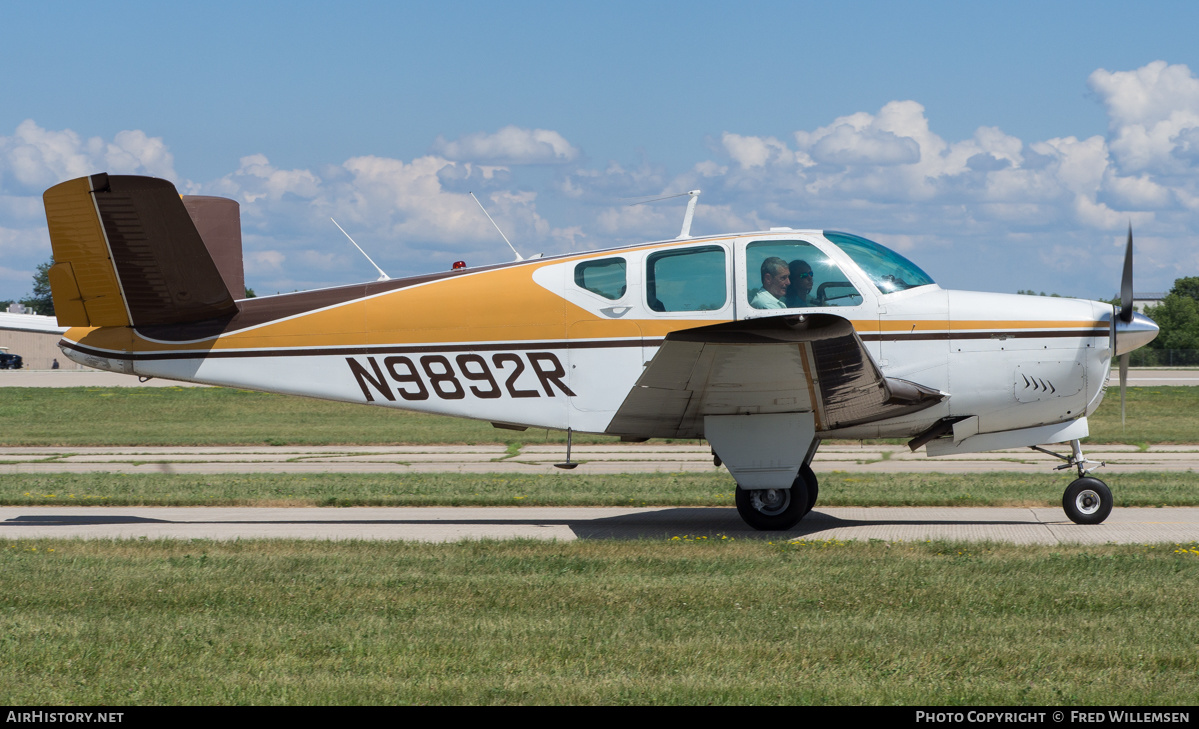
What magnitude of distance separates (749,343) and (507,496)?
525 cm

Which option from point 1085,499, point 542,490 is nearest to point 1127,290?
point 1085,499

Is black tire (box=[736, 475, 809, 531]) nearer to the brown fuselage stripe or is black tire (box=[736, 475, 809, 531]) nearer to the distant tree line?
the brown fuselage stripe

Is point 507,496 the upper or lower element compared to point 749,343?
lower

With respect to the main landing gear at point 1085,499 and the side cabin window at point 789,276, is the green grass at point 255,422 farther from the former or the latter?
the main landing gear at point 1085,499

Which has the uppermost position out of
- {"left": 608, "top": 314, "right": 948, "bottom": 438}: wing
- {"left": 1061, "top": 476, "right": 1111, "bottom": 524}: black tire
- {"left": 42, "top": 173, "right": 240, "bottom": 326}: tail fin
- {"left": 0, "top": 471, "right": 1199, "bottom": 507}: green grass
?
{"left": 42, "top": 173, "right": 240, "bottom": 326}: tail fin

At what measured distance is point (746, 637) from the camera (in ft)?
18.0

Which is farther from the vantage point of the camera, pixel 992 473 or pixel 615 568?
pixel 992 473

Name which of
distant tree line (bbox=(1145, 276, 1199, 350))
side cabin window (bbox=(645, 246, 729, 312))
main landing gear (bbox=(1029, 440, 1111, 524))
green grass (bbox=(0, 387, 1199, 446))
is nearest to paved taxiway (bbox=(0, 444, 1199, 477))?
green grass (bbox=(0, 387, 1199, 446))

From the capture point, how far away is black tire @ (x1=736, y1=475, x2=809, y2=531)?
958cm

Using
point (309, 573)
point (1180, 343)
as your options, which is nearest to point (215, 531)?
point (309, 573)

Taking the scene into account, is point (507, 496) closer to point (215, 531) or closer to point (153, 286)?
point (215, 531)

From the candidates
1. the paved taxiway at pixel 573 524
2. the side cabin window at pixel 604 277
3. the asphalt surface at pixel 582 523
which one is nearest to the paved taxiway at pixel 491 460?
the asphalt surface at pixel 582 523

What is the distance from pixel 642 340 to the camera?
9.15 metres

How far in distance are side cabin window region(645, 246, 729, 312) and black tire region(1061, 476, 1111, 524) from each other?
3.99 meters
